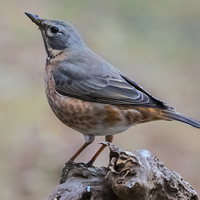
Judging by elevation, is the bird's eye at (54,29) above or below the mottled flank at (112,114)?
above

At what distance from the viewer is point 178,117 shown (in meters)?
2.96

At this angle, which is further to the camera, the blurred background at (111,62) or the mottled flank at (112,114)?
the blurred background at (111,62)


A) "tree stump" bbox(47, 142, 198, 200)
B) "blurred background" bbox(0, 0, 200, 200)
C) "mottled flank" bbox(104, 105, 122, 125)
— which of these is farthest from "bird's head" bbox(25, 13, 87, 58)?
"tree stump" bbox(47, 142, 198, 200)

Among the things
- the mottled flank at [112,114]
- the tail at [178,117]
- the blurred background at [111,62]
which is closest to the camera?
the tail at [178,117]

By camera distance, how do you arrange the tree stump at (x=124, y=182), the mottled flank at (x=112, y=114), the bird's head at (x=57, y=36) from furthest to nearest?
the bird's head at (x=57, y=36) → the mottled flank at (x=112, y=114) → the tree stump at (x=124, y=182)

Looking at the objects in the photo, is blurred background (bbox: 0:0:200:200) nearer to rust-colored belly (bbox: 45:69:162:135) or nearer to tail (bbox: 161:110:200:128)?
rust-colored belly (bbox: 45:69:162:135)

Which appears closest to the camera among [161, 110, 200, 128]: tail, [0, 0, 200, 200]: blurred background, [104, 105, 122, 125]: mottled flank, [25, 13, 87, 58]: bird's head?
[161, 110, 200, 128]: tail

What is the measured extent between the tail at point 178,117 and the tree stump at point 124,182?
36 centimetres

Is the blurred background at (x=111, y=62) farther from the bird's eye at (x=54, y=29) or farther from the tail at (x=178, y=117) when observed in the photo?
the tail at (x=178, y=117)

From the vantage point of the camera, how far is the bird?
3.03m

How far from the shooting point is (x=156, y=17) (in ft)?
24.7

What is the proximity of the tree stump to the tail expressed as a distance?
36cm

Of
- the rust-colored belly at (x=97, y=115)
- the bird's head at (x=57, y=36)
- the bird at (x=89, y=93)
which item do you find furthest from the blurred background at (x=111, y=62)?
the rust-colored belly at (x=97, y=115)

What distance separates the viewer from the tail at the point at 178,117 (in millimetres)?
2910
